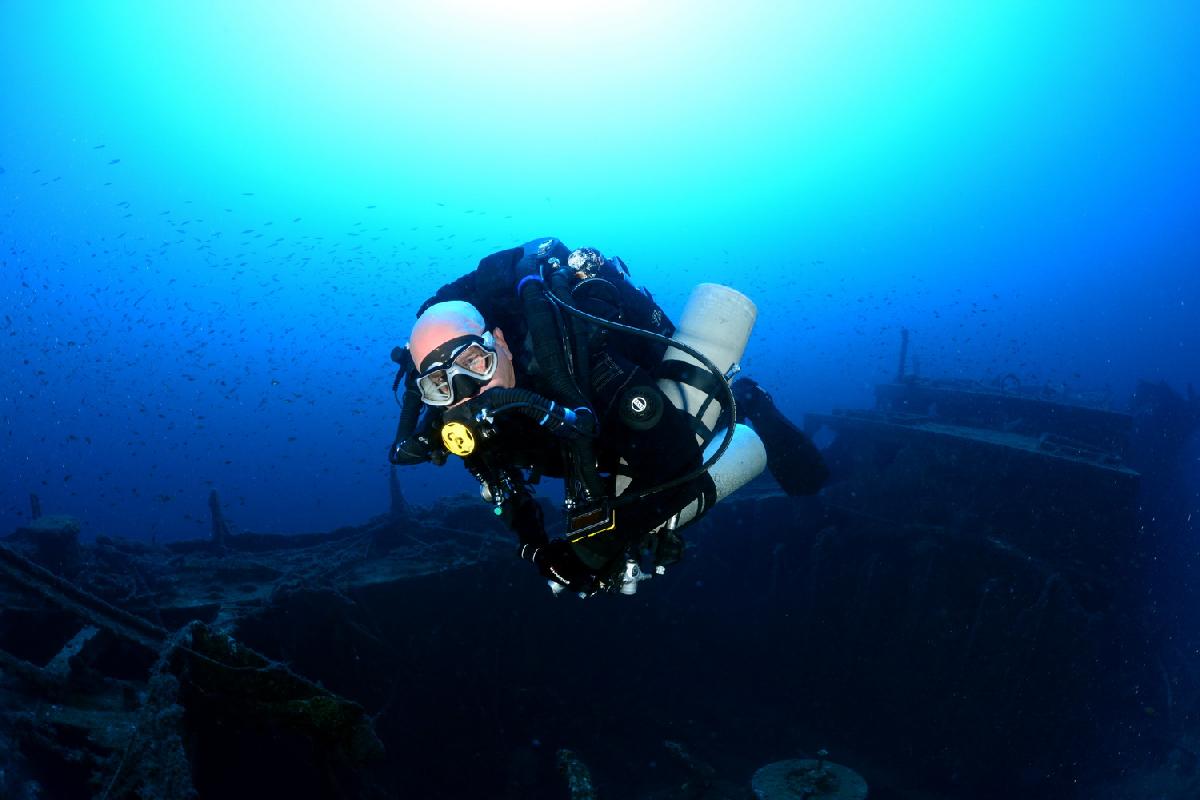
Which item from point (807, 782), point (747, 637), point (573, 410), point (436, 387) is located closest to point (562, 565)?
point (573, 410)

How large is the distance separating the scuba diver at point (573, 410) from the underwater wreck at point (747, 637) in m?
4.10

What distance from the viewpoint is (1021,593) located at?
9.16 meters

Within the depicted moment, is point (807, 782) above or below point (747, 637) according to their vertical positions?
above

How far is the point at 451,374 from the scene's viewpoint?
3121 millimetres

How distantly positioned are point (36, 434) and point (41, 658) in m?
180

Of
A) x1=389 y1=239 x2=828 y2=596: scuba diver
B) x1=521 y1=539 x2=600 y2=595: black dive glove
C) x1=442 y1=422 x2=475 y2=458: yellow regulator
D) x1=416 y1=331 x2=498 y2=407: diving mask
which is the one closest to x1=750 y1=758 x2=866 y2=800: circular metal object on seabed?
x1=389 y1=239 x2=828 y2=596: scuba diver

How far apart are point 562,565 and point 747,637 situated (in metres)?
10.0

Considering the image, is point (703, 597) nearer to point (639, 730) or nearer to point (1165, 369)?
A: point (639, 730)

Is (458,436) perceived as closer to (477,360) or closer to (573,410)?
(477,360)

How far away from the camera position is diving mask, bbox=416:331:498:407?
3123mm

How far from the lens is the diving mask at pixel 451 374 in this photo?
3.12 metres

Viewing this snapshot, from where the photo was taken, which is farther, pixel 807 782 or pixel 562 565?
pixel 807 782

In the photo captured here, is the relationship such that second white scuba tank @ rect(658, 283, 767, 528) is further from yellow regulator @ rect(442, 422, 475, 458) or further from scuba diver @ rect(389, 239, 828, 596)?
yellow regulator @ rect(442, 422, 475, 458)

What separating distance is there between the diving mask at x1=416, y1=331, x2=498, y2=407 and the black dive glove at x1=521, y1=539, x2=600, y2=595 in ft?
3.00
